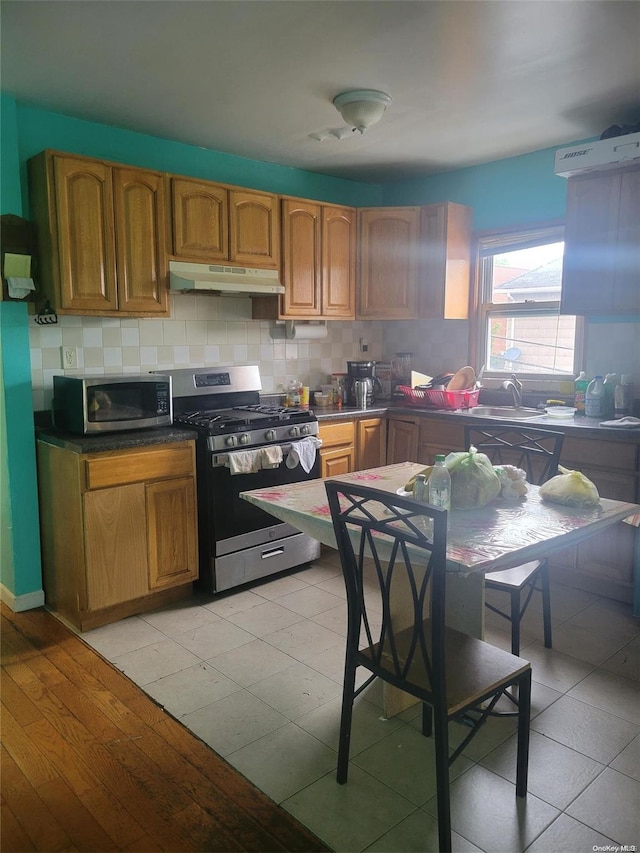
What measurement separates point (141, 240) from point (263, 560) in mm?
1794

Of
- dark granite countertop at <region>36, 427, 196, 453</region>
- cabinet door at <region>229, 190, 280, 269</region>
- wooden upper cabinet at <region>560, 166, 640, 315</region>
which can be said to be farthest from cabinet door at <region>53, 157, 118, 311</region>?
wooden upper cabinet at <region>560, 166, 640, 315</region>

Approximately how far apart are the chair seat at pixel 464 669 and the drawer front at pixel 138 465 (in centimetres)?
155

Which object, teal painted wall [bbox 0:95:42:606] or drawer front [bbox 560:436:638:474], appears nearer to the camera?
teal painted wall [bbox 0:95:42:606]

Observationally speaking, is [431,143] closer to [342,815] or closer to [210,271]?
[210,271]

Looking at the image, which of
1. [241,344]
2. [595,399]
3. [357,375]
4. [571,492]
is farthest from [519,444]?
[241,344]

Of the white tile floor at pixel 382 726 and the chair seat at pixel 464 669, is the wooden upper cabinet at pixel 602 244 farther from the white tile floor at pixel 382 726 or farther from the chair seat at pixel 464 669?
the chair seat at pixel 464 669

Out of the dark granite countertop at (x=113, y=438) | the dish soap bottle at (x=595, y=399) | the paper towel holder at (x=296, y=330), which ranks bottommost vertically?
the dark granite countertop at (x=113, y=438)

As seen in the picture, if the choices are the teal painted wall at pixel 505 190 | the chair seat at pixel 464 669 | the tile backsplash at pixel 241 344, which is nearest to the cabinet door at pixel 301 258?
the tile backsplash at pixel 241 344

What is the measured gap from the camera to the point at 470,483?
82.1 inches

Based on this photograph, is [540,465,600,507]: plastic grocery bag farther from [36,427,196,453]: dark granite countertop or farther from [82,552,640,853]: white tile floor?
[36,427,196,453]: dark granite countertop

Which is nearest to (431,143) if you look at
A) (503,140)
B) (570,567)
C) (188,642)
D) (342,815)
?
(503,140)

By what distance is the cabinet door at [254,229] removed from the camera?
11.8ft

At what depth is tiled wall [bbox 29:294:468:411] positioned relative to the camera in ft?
10.8

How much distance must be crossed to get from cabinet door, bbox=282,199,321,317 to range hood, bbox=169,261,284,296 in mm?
143
